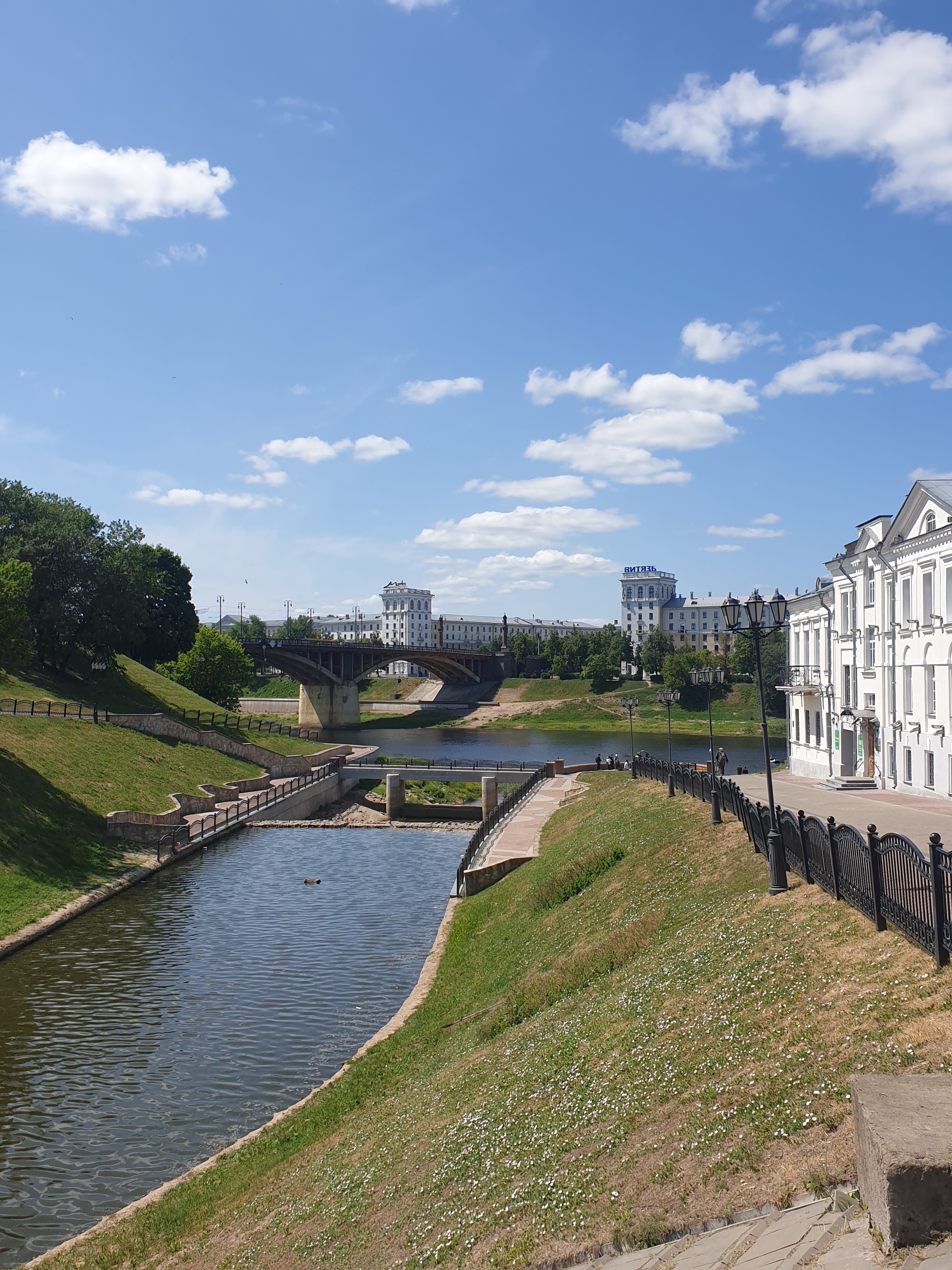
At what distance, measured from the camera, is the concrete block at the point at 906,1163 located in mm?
6039

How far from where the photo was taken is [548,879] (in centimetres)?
2688

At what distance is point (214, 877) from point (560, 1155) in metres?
29.9

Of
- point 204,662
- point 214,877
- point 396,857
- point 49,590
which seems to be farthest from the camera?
point 204,662

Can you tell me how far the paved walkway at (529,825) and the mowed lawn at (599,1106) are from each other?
44.2ft

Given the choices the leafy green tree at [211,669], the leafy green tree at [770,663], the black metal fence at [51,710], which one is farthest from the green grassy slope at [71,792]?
the leafy green tree at [770,663]

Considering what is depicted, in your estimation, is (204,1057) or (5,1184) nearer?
(5,1184)

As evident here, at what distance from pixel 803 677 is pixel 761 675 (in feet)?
98.6

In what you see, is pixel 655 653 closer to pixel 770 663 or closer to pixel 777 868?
pixel 770 663

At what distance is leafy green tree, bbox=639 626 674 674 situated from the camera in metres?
151

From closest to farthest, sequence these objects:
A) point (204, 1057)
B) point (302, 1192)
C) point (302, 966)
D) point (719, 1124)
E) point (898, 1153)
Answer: point (898, 1153)
point (719, 1124)
point (302, 1192)
point (204, 1057)
point (302, 966)

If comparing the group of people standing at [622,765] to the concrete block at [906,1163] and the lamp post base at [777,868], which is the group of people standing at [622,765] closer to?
the lamp post base at [777,868]

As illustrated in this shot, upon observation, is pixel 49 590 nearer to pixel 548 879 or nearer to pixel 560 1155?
pixel 548 879

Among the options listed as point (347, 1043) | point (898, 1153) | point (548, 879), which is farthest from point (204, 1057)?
point (898, 1153)

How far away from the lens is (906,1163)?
6074mm
